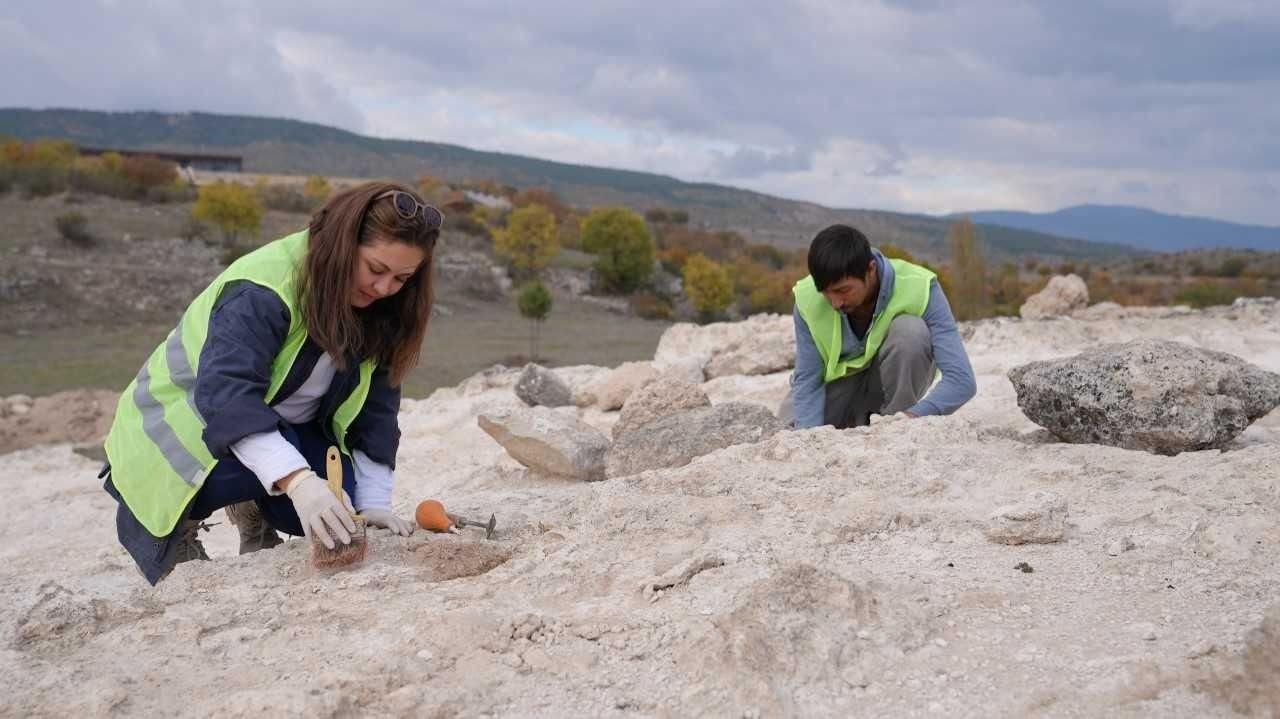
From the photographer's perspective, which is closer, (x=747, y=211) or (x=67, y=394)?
(x=67, y=394)

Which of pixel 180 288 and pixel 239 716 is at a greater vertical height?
pixel 239 716

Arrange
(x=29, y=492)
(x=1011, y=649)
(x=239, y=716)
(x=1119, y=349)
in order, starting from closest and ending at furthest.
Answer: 1. (x=239, y=716)
2. (x=1011, y=649)
3. (x=1119, y=349)
4. (x=29, y=492)

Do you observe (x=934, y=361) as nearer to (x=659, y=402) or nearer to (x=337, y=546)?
(x=659, y=402)

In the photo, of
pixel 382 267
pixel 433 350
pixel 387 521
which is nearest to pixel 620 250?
pixel 433 350

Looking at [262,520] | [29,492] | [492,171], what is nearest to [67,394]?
[29,492]

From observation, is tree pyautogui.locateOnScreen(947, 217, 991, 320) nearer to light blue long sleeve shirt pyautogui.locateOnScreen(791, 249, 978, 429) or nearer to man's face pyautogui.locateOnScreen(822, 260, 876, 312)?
light blue long sleeve shirt pyautogui.locateOnScreen(791, 249, 978, 429)

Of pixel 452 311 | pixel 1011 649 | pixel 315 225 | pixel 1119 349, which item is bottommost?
pixel 452 311

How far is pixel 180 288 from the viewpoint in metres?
25.1

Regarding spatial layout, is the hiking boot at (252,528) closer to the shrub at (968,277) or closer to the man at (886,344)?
the man at (886,344)

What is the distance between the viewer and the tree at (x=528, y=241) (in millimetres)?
34719

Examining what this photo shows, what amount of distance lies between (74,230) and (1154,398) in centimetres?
3048

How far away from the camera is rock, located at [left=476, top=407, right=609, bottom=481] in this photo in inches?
185

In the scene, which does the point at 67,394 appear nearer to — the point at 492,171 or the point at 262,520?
the point at 262,520

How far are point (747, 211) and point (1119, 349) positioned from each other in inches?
3631
